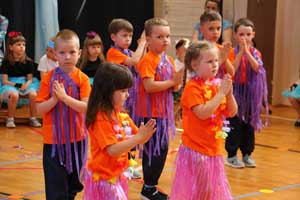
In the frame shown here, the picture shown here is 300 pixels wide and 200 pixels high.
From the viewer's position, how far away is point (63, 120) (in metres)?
3.31

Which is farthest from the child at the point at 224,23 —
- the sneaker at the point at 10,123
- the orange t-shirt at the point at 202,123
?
the orange t-shirt at the point at 202,123

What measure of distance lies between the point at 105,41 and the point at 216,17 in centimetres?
498

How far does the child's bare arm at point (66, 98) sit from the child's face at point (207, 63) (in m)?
0.67

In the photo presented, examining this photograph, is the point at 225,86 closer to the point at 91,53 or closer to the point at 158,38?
the point at 158,38

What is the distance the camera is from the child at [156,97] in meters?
3.94

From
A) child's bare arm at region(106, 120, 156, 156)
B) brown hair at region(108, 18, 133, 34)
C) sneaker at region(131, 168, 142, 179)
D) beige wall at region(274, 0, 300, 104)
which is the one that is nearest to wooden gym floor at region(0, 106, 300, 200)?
sneaker at region(131, 168, 142, 179)

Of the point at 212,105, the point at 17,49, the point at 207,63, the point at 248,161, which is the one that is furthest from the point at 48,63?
the point at 212,105

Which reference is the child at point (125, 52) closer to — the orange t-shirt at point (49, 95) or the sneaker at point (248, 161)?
the orange t-shirt at point (49, 95)

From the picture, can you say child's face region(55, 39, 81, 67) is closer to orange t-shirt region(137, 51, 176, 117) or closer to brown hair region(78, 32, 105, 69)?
orange t-shirt region(137, 51, 176, 117)

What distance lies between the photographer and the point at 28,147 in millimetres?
5793

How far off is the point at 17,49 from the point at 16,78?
347 mm

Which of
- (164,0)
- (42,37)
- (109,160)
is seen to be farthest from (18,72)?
(109,160)

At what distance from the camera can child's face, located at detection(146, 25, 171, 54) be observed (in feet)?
13.0

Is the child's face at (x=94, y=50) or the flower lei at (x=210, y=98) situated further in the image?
the child's face at (x=94, y=50)
